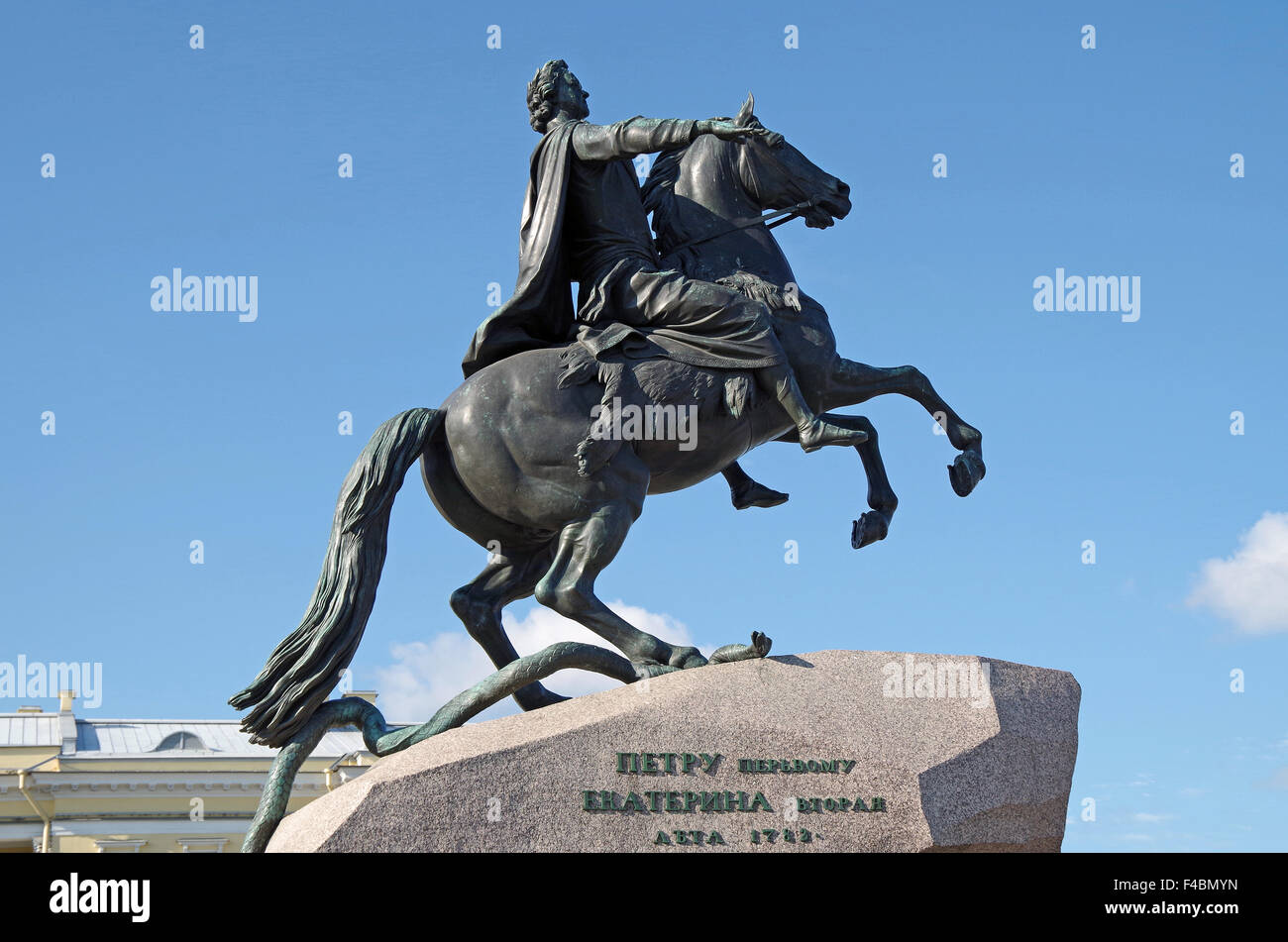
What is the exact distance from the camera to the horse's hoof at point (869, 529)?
8867mm

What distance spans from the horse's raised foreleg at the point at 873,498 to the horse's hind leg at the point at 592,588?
132 centimetres

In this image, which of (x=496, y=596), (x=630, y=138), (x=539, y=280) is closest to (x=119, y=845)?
(x=496, y=596)

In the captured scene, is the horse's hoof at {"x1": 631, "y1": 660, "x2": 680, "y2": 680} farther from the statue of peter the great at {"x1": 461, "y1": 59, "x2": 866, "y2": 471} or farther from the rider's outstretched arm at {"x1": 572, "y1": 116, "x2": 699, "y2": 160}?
the rider's outstretched arm at {"x1": 572, "y1": 116, "x2": 699, "y2": 160}

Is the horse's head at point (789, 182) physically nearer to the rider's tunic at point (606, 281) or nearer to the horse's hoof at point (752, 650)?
the rider's tunic at point (606, 281)

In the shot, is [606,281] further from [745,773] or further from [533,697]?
[745,773]

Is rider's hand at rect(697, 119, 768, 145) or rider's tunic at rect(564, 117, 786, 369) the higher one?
rider's hand at rect(697, 119, 768, 145)

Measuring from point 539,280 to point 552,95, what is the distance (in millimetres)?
1112

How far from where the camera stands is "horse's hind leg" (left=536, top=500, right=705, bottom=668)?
798 cm

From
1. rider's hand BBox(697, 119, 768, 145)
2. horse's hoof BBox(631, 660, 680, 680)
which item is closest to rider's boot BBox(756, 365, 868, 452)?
rider's hand BBox(697, 119, 768, 145)

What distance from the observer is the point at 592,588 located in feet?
26.4

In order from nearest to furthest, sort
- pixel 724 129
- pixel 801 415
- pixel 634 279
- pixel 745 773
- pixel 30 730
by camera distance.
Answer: pixel 745 773, pixel 724 129, pixel 801 415, pixel 634 279, pixel 30 730

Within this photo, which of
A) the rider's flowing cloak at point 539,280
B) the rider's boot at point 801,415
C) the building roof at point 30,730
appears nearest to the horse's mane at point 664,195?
the rider's flowing cloak at point 539,280
